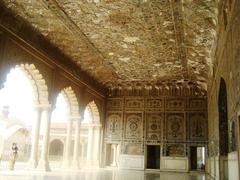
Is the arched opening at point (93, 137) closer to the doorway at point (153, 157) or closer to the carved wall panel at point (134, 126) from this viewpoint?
the carved wall panel at point (134, 126)

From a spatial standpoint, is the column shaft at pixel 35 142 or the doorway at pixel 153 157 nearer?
the column shaft at pixel 35 142

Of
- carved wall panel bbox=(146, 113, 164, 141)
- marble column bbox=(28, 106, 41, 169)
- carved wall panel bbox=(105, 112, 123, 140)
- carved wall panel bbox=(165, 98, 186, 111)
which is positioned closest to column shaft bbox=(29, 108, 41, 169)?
marble column bbox=(28, 106, 41, 169)

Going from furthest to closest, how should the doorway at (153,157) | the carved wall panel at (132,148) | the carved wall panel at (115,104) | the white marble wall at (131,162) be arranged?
the doorway at (153,157), the carved wall panel at (115,104), the carved wall panel at (132,148), the white marble wall at (131,162)

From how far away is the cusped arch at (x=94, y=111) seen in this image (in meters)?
17.7

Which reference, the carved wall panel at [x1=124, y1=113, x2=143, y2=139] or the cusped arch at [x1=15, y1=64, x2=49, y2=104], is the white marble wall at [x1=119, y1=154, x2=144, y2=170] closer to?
the carved wall panel at [x1=124, y1=113, x2=143, y2=139]

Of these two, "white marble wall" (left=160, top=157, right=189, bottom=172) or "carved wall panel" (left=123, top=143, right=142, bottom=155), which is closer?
"white marble wall" (left=160, top=157, right=189, bottom=172)

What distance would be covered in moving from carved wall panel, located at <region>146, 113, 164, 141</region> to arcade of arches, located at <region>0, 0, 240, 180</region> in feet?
0.19

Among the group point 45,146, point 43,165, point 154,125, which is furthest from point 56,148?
point 43,165

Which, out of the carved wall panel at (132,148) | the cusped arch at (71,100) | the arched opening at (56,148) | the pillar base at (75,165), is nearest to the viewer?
the cusped arch at (71,100)

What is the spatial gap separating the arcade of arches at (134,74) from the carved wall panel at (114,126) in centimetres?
6

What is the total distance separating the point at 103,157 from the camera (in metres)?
18.6

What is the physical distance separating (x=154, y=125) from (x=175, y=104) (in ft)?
5.61

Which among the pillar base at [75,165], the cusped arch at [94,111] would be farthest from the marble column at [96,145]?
the pillar base at [75,165]

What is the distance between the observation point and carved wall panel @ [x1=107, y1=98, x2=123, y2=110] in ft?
61.8
